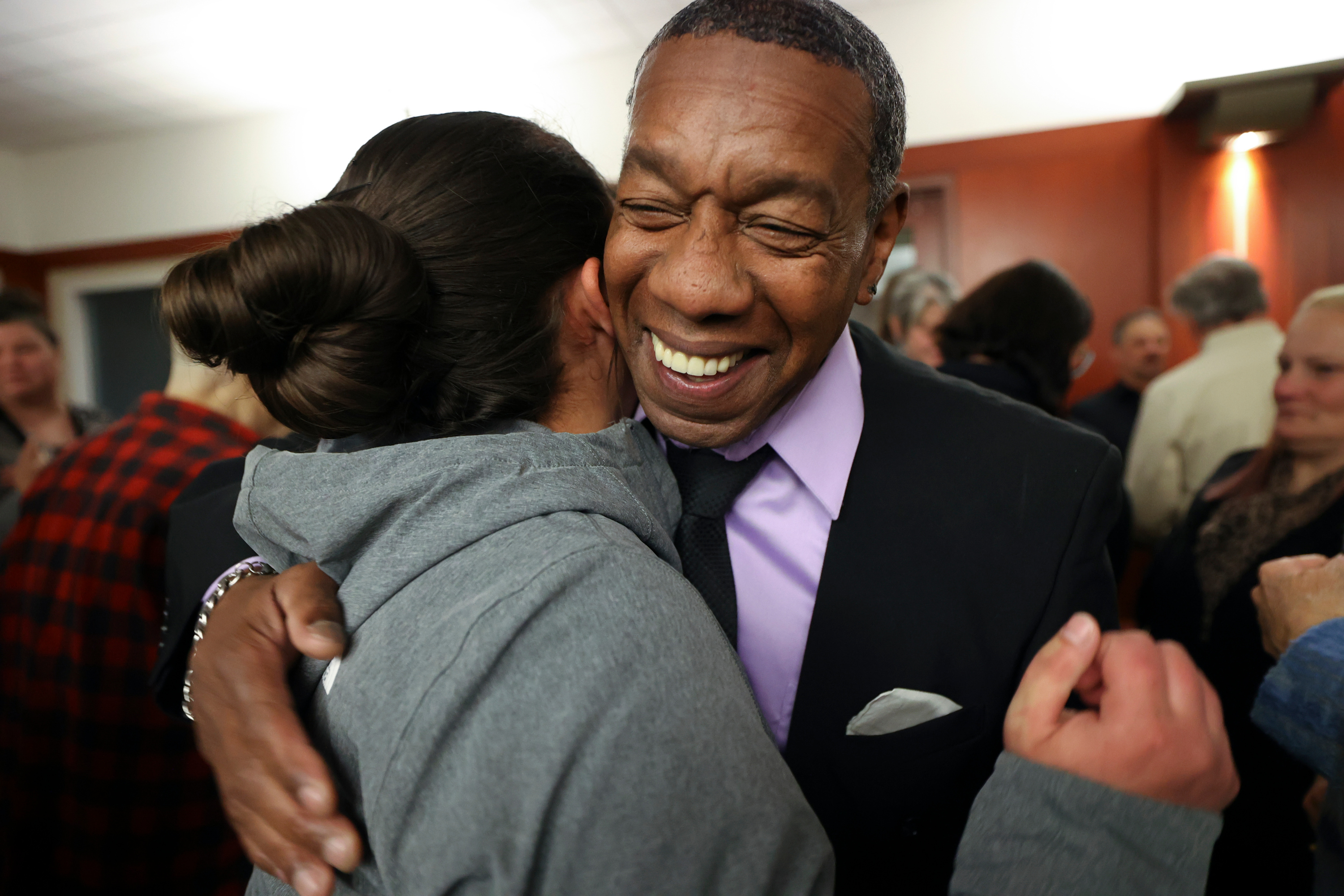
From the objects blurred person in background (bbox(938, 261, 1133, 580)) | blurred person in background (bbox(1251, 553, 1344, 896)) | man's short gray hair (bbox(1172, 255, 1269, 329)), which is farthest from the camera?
man's short gray hair (bbox(1172, 255, 1269, 329))

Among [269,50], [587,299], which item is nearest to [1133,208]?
[587,299]

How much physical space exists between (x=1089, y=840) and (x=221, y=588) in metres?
0.95

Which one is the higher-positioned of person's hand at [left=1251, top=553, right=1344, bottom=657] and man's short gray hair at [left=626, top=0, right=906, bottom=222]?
man's short gray hair at [left=626, top=0, right=906, bottom=222]

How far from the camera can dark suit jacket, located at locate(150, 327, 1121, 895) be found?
99 centimetres

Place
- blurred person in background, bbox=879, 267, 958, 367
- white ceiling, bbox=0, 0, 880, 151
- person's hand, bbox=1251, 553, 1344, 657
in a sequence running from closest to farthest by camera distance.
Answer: person's hand, bbox=1251, 553, 1344, 657, blurred person in background, bbox=879, 267, 958, 367, white ceiling, bbox=0, 0, 880, 151

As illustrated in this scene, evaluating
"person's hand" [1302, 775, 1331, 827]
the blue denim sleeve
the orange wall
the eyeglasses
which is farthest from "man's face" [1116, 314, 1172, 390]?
the blue denim sleeve

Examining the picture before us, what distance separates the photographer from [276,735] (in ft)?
2.32

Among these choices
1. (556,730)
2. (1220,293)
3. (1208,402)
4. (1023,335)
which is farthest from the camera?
(1220,293)

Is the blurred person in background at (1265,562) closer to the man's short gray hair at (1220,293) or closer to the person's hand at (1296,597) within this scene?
→ the person's hand at (1296,597)

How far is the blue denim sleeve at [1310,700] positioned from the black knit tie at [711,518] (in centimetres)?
63

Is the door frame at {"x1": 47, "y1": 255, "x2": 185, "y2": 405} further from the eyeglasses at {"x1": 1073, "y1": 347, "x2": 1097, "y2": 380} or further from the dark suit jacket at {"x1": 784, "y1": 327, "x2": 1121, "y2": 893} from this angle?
the dark suit jacket at {"x1": 784, "y1": 327, "x2": 1121, "y2": 893}

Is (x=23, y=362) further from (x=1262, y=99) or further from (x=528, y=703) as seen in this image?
(x=1262, y=99)

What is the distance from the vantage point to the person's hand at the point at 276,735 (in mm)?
683

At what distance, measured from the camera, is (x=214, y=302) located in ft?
2.43
